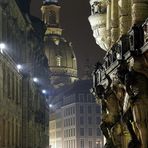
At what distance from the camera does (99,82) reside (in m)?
31.4

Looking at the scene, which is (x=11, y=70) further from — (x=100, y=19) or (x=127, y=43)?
(x=127, y=43)

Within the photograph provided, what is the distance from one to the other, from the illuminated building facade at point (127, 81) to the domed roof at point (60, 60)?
476 feet

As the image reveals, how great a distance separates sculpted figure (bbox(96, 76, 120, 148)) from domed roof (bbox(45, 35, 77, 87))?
488 feet

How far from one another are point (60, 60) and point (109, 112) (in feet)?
532

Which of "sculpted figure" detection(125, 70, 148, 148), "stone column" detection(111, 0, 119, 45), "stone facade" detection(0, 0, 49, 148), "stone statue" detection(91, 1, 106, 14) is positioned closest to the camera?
"sculpted figure" detection(125, 70, 148, 148)

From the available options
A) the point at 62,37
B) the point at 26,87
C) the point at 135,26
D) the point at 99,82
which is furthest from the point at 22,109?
the point at 62,37

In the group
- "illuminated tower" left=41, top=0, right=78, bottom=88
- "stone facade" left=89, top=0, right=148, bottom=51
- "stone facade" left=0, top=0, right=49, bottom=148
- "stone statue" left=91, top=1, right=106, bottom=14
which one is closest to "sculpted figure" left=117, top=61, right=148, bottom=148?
"stone facade" left=89, top=0, right=148, bottom=51

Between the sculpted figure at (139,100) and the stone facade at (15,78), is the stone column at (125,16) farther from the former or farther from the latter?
the stone facade at (15,78)

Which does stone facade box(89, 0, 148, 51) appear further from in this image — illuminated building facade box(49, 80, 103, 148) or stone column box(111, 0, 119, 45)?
illuminated building facade box(49, 80, 103, 148)

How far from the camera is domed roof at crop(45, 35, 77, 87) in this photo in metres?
178

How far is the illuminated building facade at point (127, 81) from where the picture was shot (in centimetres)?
1823

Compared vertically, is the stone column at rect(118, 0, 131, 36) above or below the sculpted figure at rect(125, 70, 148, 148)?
above

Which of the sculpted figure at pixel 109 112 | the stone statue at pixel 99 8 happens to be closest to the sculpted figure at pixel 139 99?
the sculpted figure at pixel 109 112

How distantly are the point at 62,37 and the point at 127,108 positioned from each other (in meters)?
178
